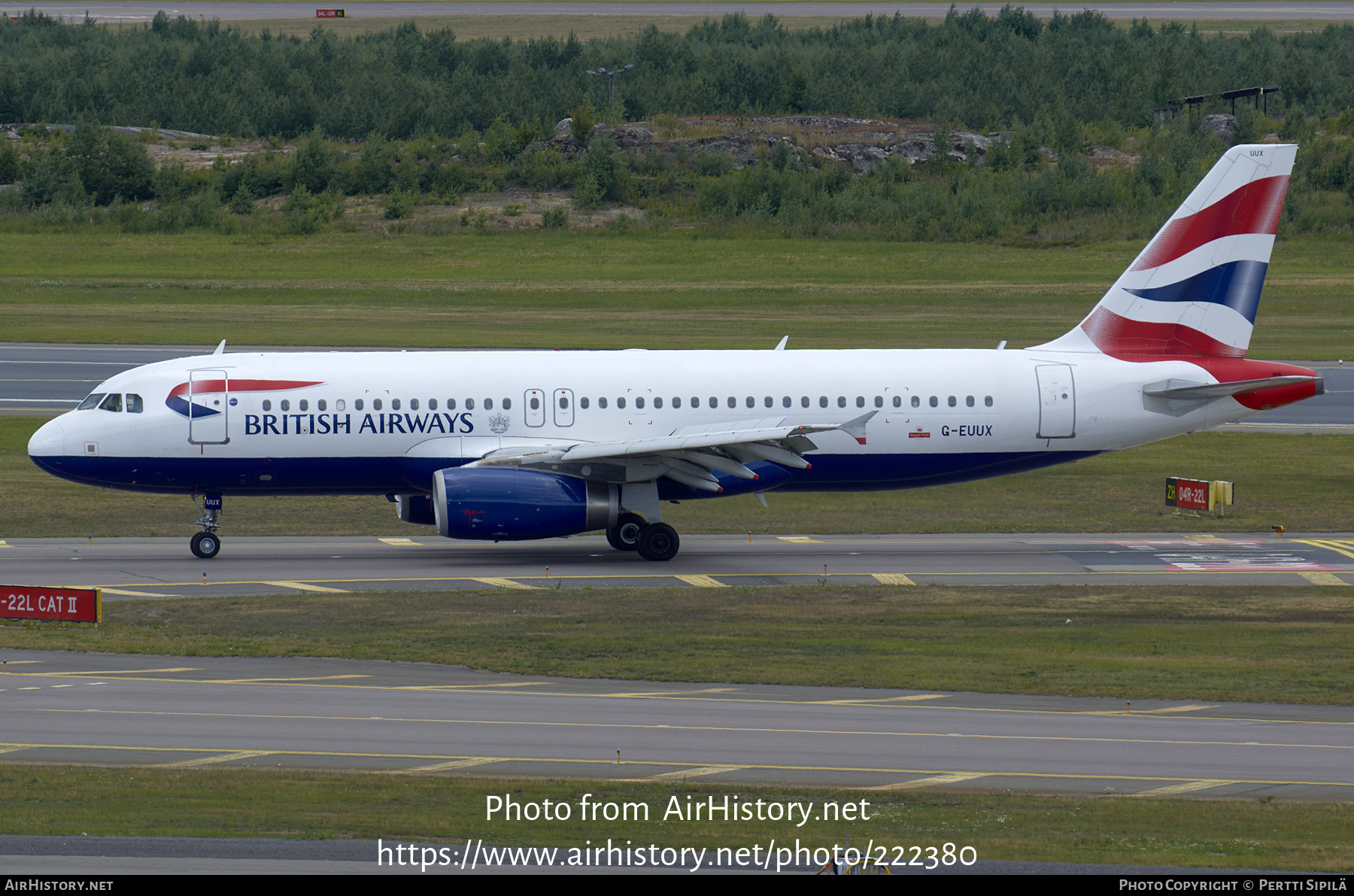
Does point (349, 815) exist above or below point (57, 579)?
above

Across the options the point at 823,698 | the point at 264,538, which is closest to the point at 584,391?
the point at 264,538

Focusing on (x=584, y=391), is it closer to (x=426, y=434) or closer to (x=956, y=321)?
(x=426, y=434)

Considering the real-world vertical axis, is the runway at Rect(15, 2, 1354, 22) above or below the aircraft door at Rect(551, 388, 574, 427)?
above

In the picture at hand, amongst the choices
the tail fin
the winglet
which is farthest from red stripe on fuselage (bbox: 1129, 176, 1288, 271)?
the winglet

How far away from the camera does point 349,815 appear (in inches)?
681

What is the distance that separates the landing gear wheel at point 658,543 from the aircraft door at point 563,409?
3.19 metres

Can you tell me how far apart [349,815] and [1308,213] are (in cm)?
10450

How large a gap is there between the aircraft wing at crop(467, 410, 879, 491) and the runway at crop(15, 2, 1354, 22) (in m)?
136

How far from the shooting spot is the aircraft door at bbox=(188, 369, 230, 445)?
3572 cm

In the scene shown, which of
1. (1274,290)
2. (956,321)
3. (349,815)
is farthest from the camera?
(1274,290)

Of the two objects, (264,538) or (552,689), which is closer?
(552,689)

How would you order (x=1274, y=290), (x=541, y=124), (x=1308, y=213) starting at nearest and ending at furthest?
(x=1274, y=290) → (x=1308, y=213) → (x=541, y=124)

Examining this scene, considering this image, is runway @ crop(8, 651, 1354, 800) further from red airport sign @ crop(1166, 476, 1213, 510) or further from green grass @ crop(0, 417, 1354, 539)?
red airport sign @ crop(1166, 476, 1213, 510)

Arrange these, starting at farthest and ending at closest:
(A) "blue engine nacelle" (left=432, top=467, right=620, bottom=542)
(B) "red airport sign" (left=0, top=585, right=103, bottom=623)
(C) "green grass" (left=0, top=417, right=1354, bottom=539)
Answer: (C) "green grass" (left=0, top=417, right=1354, bottom=539) → (A) "blue engine nacelle" (left=432, top=467, right=620, bottom=542) → (B) "red airport sign" (left=0, top=585, right=103, bottom=623)
